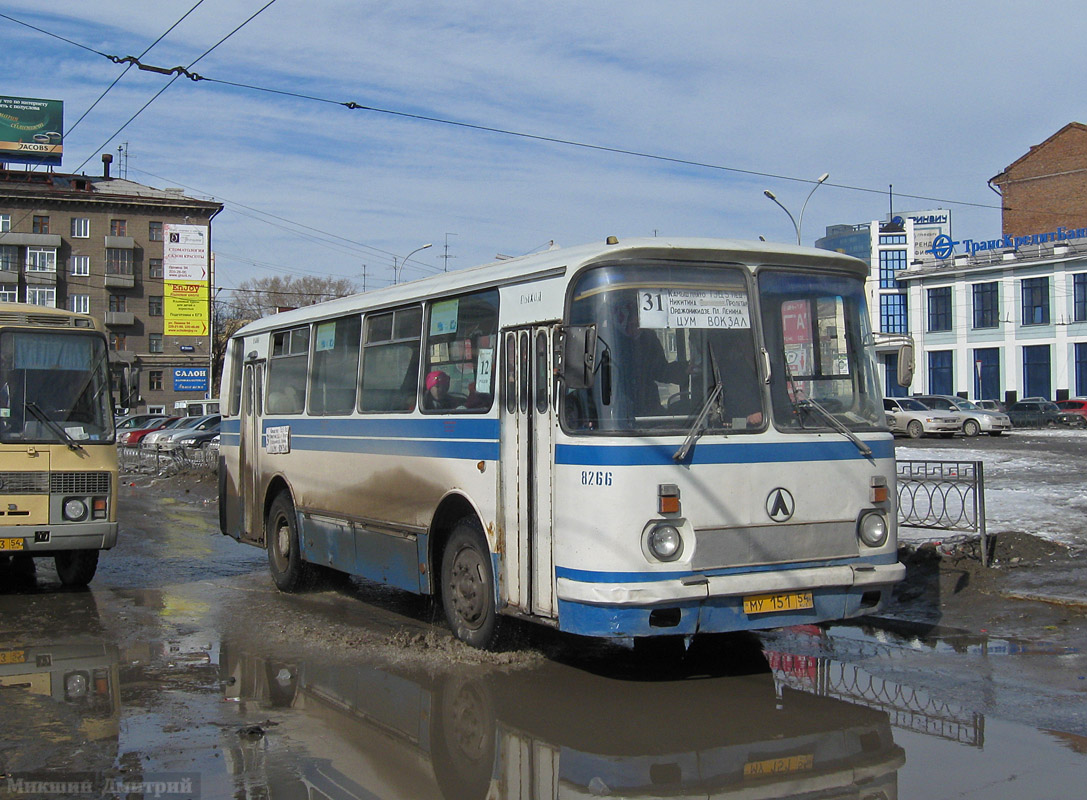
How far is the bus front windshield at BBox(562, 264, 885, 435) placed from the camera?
23.7 ft

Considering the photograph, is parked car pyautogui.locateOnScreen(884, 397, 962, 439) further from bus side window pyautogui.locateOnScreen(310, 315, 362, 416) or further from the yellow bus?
the yellow bus

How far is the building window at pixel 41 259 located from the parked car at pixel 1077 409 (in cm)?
6726

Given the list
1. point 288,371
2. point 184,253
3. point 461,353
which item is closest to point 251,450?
point 288,371

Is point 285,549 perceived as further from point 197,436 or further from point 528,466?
point 197,436

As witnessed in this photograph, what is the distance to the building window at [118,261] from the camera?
82.8 metres

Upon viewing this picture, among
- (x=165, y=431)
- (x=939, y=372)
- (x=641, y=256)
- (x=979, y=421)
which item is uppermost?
(x=939, y=372)

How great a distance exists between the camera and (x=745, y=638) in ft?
30.3

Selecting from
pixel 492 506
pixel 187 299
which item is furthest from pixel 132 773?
pixel 187 299

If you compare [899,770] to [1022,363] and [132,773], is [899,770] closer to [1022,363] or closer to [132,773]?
[132,773]

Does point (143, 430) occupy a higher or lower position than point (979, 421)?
lower

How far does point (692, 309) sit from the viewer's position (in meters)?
7.41

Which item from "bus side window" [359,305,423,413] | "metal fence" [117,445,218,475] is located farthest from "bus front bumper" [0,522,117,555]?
"metal fence" [117,445,218,475]

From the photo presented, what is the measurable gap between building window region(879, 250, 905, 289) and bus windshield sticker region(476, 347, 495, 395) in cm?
8811

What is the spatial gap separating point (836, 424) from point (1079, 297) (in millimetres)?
57039
